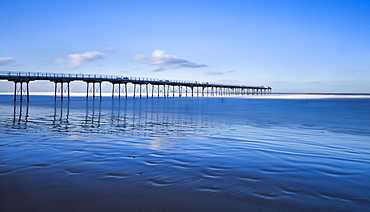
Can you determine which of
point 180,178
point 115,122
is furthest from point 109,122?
point 180,178

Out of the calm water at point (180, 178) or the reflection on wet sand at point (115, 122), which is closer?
the calm water at point (180, 178)

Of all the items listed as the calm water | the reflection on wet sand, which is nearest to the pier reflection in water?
the reflection on wet sand

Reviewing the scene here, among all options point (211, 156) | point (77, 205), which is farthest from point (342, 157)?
point (77, 205)

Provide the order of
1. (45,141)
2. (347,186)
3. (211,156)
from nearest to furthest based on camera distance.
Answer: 1. (347,186)
2. (211,156)
3. (45,141)

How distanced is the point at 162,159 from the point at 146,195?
2.39 m

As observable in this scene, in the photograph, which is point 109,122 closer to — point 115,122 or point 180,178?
point 115,122

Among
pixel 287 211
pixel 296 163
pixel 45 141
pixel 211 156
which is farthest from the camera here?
pixel 45 141

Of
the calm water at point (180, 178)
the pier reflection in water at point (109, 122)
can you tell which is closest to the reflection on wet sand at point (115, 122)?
the pier reflection in water at point (109, 122)

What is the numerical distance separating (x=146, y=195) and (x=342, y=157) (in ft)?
18.2

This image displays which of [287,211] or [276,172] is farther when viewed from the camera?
[276,172]

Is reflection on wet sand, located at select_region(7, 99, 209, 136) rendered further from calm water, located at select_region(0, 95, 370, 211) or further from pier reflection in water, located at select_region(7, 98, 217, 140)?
calm water, located at select_region(0, 95, 370, 211)

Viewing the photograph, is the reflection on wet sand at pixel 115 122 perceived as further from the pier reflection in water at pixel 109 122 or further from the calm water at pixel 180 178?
the calm water at pixel 180 178

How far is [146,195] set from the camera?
4047 mm

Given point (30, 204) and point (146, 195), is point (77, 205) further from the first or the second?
point (146, 195)
